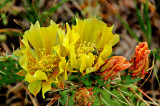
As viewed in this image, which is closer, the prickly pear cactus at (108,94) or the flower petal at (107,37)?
the flower petal at (107,37)

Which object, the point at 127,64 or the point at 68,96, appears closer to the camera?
the point at 127,64

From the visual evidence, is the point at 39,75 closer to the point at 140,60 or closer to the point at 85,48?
the point at 85,48

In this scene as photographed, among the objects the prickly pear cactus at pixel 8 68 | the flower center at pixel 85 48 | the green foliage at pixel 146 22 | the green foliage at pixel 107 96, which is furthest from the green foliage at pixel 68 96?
the green foliage at pixel 146 22

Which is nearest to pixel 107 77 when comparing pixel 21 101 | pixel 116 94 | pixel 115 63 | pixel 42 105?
pixel 115 63

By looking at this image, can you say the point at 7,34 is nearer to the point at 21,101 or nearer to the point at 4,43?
the point at 4,43

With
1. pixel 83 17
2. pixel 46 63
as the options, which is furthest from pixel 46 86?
pixel 83 17

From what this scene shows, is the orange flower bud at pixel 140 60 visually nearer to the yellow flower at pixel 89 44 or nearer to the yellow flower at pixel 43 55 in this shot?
the yellow flower at pixel 89 44
